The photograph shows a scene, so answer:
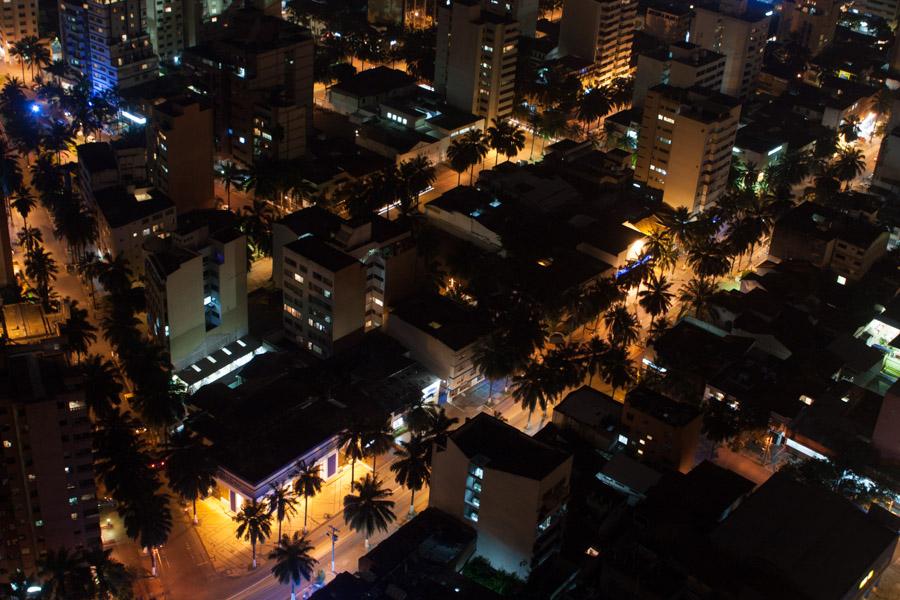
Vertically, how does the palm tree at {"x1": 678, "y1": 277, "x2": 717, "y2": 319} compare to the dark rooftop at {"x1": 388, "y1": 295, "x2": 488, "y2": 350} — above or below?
below

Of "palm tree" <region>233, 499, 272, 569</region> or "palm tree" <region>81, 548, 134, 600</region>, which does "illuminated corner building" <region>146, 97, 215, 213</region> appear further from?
"palm tree" <region>81, 548, 134, 600</region>

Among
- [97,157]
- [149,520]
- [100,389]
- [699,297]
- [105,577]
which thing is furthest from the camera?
[97,157]

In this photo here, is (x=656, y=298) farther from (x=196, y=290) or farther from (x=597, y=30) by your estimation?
(x=597, y=30)

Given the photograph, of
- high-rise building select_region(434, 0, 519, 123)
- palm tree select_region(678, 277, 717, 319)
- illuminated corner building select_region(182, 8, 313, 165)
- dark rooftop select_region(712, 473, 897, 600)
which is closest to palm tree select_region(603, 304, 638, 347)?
palm tree select_region(678, 277, 717, 319)

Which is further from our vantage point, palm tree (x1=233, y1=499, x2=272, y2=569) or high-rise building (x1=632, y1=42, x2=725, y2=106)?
high-rise building (x1=632, y1=42, x2=725, y2=106)

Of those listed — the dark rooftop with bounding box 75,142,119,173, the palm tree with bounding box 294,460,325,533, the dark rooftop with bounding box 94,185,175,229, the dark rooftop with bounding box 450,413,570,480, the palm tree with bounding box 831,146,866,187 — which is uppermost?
the dark rooftop with bounding box 75,142,119,173

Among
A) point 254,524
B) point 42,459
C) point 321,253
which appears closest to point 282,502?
point 254,524

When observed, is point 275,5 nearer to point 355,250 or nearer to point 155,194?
point 155,194
